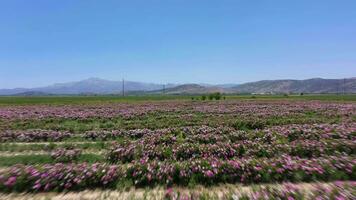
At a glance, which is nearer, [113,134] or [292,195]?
[292,195]

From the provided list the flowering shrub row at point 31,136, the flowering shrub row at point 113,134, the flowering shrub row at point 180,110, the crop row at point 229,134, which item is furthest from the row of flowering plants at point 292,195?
the flowering shrub row at point 180,110

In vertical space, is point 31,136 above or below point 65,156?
below

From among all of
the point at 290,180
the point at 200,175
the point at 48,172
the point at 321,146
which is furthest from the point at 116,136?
the point at 321,146

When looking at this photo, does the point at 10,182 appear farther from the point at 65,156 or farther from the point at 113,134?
the point at 113,134

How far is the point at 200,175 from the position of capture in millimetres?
5715

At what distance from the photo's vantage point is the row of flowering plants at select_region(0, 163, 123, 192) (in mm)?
5348

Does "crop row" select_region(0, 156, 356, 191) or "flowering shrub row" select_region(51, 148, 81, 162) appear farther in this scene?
"flowering shrub row" select_region(51, 148, 81, 162)

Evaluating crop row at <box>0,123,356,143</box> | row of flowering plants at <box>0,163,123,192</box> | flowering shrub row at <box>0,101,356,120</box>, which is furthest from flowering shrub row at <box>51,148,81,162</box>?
flowering shrub row at <box>0,101,356,120</box>

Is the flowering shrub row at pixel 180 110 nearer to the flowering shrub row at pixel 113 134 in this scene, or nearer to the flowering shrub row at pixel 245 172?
the flowering shrub row at pixel 113 134

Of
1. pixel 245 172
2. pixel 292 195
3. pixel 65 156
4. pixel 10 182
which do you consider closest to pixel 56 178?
pixel 10 182

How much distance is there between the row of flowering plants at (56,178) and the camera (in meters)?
5.35

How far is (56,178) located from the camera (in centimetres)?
548

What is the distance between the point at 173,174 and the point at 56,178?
10.6 ft

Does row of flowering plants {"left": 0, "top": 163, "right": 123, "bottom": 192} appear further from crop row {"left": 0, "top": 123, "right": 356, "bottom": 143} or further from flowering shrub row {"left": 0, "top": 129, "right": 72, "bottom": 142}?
flowering shrub row {"left": 0, "top": 129, "right": 72, "bottom": 142}
